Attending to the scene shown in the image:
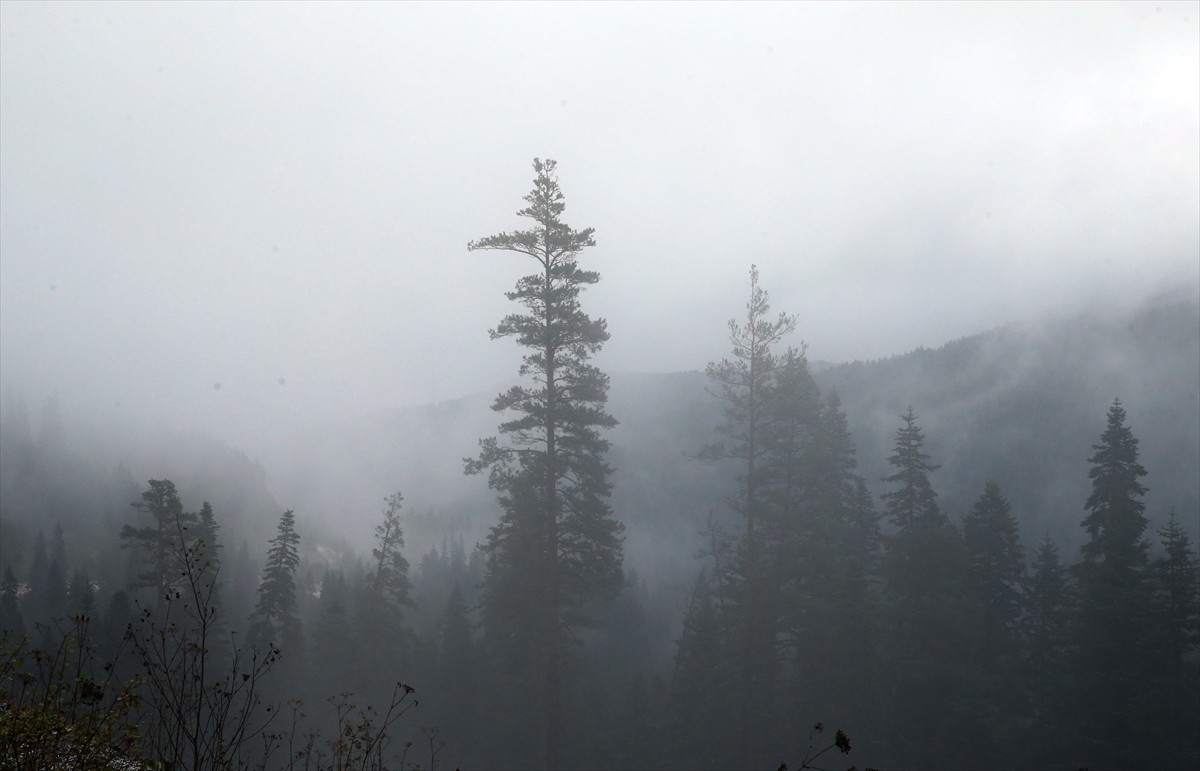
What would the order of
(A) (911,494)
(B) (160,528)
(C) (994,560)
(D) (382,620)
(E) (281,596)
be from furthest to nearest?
(D) (382,620) → (E) (281,596) → (C) (994,560) → (A) (911,494) → (B) (160,528)

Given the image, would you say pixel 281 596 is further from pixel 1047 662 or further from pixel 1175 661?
pixel 1175 661

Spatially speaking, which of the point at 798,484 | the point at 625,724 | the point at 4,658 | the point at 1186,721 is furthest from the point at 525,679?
the point at 4,658

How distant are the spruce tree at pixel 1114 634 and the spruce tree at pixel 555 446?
14.6 m

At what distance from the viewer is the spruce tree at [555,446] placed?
20250 millimetres

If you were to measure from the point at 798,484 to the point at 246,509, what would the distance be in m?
181

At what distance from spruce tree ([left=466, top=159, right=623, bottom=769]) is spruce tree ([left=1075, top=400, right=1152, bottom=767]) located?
48.0 ft

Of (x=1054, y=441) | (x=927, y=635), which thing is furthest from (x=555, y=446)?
(x=1054, y=441)

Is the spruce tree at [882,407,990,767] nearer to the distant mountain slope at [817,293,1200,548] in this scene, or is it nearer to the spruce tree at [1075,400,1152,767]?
the spruce tree at [1075,400,1152,767]

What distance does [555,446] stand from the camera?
20.5 m

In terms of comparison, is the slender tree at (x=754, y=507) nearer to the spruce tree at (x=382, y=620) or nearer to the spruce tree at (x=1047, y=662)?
the spruce tree at (x=1047, y=662)

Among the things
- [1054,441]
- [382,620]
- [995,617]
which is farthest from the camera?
[1054,441]

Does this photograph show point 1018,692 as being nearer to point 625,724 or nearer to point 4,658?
point 625,724

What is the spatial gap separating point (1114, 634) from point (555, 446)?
17498 mm

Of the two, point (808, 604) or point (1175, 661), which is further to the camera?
point (808, 604)
